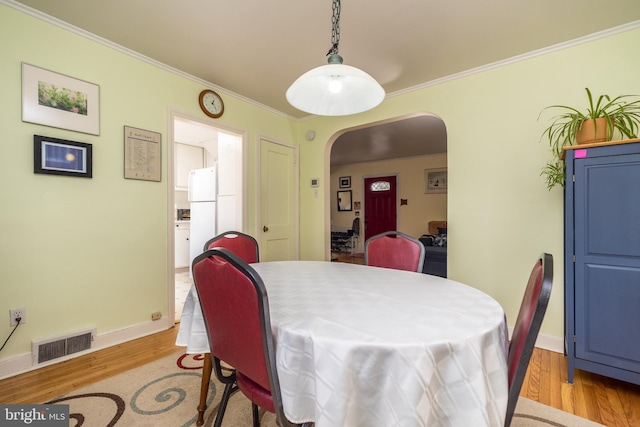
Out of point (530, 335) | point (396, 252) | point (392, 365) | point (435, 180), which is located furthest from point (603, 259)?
point (435, 180)

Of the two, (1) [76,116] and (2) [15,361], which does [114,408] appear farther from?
(1) [76,116]

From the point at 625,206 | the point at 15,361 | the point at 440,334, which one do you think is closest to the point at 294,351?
the point at 440,334

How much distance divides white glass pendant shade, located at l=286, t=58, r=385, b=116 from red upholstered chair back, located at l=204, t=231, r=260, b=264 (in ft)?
3.74

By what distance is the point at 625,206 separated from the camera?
1.73 m

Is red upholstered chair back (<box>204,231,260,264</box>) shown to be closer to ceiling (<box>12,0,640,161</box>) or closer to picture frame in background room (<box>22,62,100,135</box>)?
picture frame in background room (<box>22,62,100,135</box>)

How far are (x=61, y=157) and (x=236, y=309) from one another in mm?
2083

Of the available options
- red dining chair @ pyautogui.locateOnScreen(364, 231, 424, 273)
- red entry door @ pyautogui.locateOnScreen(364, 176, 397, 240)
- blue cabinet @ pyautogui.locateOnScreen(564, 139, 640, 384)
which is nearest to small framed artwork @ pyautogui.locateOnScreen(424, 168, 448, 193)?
red entry door @ pyautogui.locateOnScreen(364, 176, 397, 240)

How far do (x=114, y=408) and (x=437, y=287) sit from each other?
5.96 ft

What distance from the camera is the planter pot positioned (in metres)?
1.89

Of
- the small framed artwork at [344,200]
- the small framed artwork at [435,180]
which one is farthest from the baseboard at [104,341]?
the small framed artwork at [344,200]

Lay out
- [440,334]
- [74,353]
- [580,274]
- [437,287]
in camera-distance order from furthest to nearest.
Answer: [74,353] → [580,274] → [437,287] → [440,334]

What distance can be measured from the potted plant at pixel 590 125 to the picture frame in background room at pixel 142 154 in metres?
3.22

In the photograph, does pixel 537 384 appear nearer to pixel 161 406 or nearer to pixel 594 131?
pixel 594 131

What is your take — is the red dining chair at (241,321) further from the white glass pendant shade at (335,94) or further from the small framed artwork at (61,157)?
the small framed artwork at (61,157)
